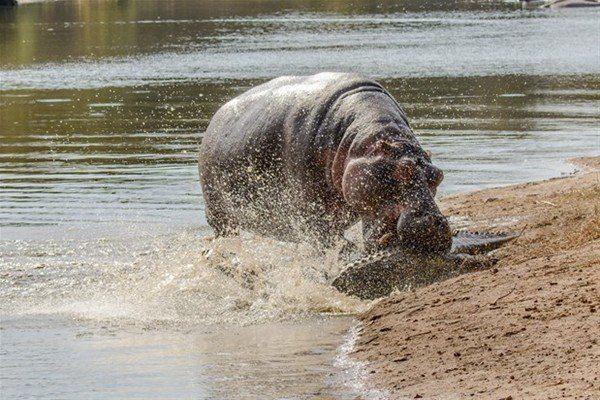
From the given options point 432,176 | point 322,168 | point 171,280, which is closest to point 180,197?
point 171,280

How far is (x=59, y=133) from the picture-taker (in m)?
20.4

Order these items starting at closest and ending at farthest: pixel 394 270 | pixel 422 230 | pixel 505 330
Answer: pixel 505 330 < pixel 422 230 < pixel 394 270

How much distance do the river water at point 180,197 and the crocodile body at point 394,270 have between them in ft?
0.39

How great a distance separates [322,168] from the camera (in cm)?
860

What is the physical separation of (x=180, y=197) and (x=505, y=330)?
742 centimetres

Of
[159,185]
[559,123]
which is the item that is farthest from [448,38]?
[159,185]

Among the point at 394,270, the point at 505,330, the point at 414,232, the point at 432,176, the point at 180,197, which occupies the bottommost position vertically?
the point at 180,197

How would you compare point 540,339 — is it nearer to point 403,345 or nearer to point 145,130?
point 403,345

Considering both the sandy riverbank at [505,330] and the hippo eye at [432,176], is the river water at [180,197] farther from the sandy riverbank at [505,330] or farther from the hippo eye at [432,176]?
the hippo eye at [432,176]

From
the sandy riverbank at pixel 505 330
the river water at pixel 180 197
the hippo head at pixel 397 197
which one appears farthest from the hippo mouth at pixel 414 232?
the river water at pixel 180 197

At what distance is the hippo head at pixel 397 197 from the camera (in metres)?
7.67

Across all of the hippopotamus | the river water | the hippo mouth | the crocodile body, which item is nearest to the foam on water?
the river water

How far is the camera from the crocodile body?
25.4 ft

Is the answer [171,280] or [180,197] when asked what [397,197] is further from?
[180,197]
